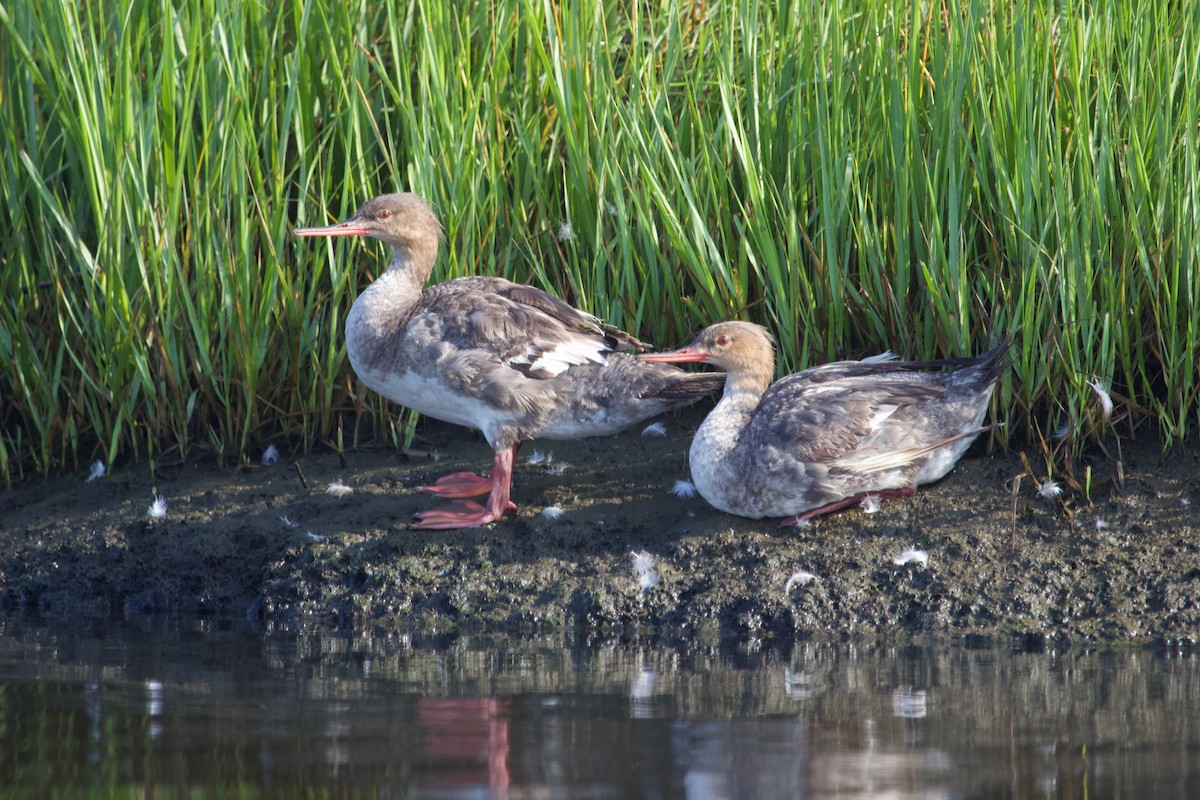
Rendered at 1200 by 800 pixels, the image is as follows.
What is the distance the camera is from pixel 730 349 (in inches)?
204

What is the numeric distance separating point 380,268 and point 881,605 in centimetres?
279

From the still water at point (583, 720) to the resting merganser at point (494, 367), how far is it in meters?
1.03

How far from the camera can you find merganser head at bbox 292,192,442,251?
17.8ft

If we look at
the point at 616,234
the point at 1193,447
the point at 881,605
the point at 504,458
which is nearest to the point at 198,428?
the point at 504,458

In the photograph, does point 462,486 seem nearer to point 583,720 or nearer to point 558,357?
point 558,357

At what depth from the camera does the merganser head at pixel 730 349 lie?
517 cm

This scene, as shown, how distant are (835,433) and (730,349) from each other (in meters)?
0.56

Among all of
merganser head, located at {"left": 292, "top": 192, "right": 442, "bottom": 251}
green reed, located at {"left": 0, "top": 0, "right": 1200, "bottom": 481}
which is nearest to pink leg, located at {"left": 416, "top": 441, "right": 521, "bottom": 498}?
green reed, located at {"left": 0, "top": 0, "right": 1200, "bottom": 481}

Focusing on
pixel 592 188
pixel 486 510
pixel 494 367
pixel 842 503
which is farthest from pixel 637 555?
pixel 592 188

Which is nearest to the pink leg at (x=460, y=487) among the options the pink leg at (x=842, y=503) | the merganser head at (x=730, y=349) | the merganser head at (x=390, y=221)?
the merganser head at (x=730, y=349)

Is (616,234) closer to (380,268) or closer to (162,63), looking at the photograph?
(380,268)

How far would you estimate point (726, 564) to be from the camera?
489 cm

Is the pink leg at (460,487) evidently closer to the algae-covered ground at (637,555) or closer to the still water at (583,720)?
the algae-covered ground at (637,555)

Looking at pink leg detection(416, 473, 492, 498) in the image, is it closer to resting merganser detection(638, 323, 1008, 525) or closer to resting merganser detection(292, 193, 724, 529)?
resting merganser detection(292, 193, 724, 529)
